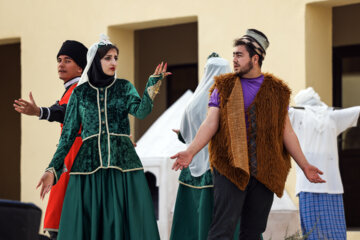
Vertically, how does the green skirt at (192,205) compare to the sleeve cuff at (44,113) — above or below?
below

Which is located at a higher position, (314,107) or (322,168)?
(314,107)

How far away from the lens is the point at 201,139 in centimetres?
440

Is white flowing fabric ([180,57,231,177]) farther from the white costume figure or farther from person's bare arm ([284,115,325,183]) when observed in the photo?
the white costume figure

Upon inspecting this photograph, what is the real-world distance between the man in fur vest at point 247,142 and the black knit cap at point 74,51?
4.65 ft

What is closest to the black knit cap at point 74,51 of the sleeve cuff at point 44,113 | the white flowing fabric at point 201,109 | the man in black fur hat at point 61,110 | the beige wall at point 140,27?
the man in black fur hat at point 61,110

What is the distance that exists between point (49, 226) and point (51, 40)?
202 inches

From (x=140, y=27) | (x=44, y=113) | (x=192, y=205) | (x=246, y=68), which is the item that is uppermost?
(x=140, y=27)

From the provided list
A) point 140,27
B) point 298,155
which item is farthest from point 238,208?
point 140,27

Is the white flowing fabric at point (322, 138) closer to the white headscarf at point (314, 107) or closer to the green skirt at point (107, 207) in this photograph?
the white headscarf at point (314, 107)

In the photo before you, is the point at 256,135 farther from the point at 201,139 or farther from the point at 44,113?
the point at 44,113

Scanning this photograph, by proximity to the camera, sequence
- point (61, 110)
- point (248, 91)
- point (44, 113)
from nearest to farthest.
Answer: point (248, 91) < point (44, 113) < point (61, 110)

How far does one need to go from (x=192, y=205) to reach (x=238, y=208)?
1.02 m

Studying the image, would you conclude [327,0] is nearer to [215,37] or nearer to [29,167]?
[215,37]

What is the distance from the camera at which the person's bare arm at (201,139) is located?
169 inches
